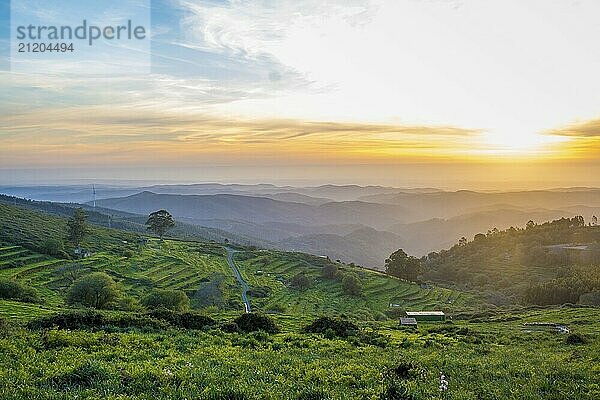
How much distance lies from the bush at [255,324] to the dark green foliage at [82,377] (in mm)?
12793

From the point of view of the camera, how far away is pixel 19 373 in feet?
41.1

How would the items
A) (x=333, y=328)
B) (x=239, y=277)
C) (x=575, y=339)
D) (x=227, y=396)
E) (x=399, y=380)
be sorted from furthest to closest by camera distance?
(x=239, y=277) < (x=333, y=328) < (x=575, y=339) < (x=399, y=380) < (x=227, y=396)

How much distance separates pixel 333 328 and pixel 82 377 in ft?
57.2

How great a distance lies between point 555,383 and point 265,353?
33.5 feet

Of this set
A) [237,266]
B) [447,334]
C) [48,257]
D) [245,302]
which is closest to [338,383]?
[447,334]

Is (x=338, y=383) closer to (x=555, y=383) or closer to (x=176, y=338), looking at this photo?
(x=555, y=383)

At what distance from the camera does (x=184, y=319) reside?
84.2 feet

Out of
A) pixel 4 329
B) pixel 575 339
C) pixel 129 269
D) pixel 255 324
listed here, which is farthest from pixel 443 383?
pixel 129 269

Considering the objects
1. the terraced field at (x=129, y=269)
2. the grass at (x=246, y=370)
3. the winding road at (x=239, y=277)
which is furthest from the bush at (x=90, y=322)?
the winding road at (x=239, y=277)

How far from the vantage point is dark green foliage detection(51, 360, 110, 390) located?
38.6 feet

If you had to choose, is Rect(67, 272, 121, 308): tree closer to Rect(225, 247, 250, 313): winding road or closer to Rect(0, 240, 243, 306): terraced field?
Rect(0, 240, 243, 306): terraced field

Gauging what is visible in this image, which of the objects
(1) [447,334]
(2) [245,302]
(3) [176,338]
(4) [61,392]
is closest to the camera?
(4) [61,392]

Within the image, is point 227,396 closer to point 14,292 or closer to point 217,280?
point 14,292

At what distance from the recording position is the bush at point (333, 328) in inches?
1049
